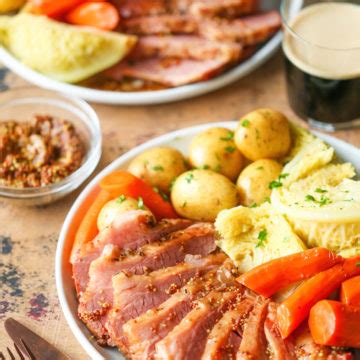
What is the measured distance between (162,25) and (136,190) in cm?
128

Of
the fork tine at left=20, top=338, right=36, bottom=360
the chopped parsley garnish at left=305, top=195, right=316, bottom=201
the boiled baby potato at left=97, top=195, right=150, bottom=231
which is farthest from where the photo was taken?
the boiled baby potato at left=97, top=195, right=150, bottom=231

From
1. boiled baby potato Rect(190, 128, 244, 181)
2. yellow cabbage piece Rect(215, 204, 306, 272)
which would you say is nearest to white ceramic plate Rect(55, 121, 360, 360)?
boiled baby potato Rect(190, 128, 244, 181)

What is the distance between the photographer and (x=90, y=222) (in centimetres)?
255

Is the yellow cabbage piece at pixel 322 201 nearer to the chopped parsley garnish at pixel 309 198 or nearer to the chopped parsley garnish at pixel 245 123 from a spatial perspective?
the chopped parsley garnish at pixel 309 198

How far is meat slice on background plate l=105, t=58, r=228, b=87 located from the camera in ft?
10.7

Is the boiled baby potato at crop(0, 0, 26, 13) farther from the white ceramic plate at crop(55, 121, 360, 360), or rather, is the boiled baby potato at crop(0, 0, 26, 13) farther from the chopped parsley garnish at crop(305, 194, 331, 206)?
the chopped parsley garnish at crop(305, 194, 331, 206)

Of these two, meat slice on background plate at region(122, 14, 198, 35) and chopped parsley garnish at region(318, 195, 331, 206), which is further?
meat slice on background plate at region(122, 14, 198, 35)

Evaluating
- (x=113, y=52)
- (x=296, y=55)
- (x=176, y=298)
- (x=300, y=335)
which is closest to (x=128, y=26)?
(x=113, y=52)

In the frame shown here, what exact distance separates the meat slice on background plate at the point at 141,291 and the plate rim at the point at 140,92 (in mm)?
1247

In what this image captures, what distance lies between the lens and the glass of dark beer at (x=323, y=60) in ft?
9.53

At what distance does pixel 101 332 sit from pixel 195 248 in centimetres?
46

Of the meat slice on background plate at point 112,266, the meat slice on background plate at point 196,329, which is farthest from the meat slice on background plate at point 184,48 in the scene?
the meat slice on background plate at point 196,329

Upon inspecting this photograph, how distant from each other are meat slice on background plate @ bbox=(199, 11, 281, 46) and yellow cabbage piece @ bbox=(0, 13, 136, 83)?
42cm

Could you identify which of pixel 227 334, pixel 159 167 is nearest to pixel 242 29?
pixel 159 167
